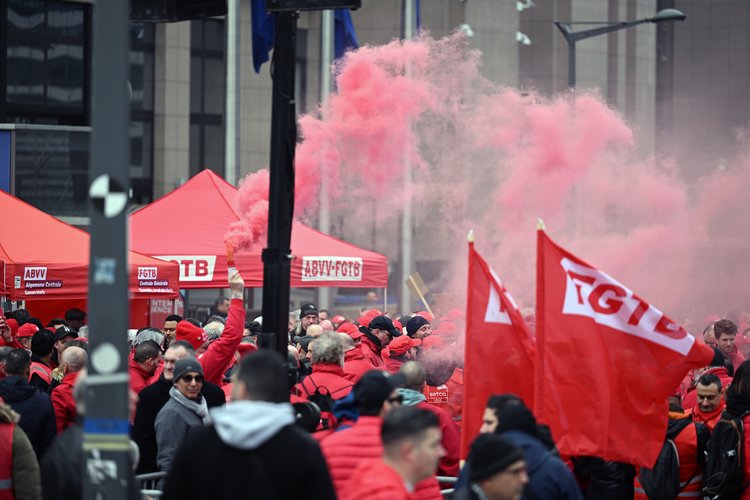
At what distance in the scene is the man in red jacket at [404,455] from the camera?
489 centimetres

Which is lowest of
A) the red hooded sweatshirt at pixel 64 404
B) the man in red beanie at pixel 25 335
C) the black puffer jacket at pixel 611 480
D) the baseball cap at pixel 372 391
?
the black puffer jacket at pixel 611 480

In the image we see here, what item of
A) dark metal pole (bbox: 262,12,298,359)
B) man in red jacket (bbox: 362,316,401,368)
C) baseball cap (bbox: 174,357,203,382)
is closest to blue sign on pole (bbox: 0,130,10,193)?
man in red jacket (bbox: 362,316,401,368)

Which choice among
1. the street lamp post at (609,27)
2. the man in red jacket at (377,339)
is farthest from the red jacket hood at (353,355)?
the street lamp post at (609,27)

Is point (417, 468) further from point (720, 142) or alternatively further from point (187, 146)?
point (720, 142)

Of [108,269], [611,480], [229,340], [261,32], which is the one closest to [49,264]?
[229,340]

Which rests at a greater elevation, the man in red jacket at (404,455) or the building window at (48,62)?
the building window at (48,62)

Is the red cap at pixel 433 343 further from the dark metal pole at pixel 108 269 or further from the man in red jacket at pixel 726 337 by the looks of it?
the dark metal pole at pixel 108 269

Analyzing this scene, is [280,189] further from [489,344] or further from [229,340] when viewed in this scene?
[229,340]

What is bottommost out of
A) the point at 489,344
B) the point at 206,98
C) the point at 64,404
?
the point at 64,404

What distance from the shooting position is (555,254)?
7.21m

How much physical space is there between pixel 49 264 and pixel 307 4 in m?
7.23

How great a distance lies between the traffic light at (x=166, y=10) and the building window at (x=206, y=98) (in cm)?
3433

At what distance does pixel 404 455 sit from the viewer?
16.3ft

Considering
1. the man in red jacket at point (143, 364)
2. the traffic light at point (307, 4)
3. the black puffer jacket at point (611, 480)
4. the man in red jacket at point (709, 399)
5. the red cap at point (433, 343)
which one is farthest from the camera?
the red cap at point (433, 343)
